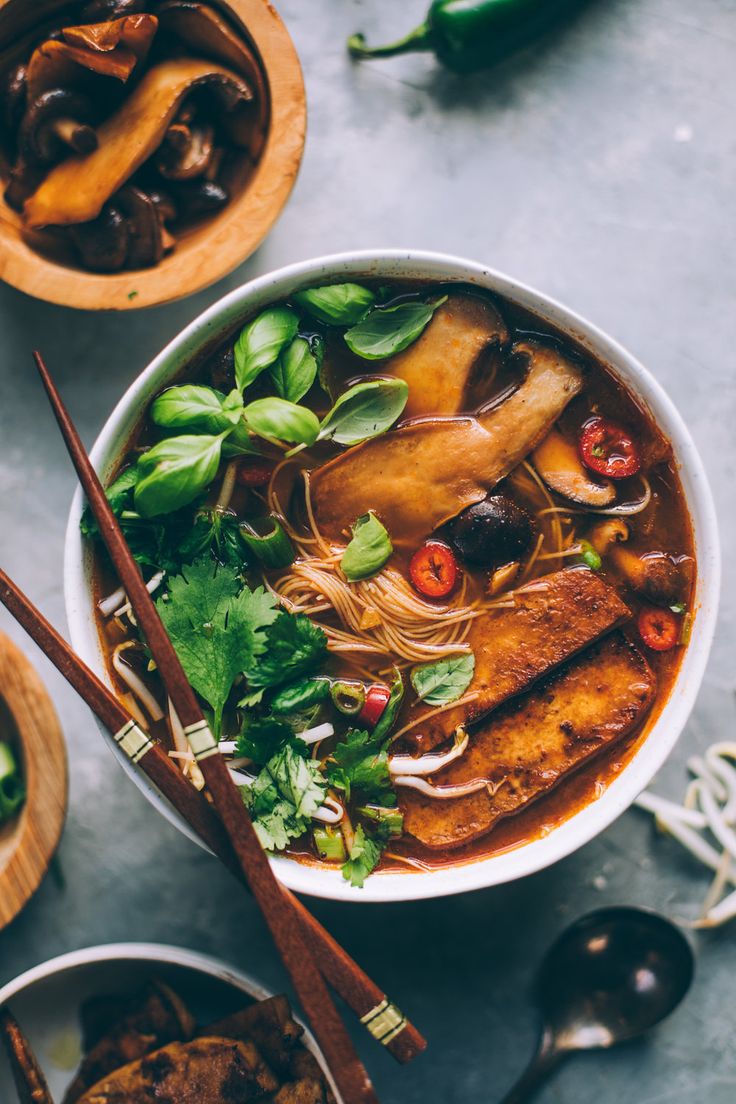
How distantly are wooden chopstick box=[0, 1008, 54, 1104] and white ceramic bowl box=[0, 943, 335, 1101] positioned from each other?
0.31 ft

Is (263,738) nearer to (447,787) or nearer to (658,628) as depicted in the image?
(447,787)

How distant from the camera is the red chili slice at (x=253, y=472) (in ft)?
9.59

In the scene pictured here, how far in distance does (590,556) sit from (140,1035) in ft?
6.97

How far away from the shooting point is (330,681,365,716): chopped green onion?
2910 millimetres

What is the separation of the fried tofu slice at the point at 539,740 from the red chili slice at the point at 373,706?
24cm

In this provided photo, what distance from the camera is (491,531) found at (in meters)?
2.87

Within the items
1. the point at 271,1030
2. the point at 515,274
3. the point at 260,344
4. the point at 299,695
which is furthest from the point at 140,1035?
the point at 515,274

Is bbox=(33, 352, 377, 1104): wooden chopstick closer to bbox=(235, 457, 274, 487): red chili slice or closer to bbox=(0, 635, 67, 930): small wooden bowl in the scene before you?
bbox=(235, 457, 274, 487): red chili slice

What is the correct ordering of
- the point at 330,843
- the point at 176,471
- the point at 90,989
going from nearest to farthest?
the point at 176,471 → the point at 330,843 → the point at 90,989

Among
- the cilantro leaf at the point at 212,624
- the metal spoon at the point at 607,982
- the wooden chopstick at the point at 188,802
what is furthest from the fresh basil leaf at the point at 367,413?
the metal spoon at the point at 607,982

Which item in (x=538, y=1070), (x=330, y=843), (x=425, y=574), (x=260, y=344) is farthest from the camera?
(x=538, y=1070)

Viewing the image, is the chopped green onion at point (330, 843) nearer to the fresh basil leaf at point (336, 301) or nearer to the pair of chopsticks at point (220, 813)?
the pair of chopsticks at point (220, 813)

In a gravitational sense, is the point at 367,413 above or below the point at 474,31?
below

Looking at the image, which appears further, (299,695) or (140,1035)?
(140,1035)
